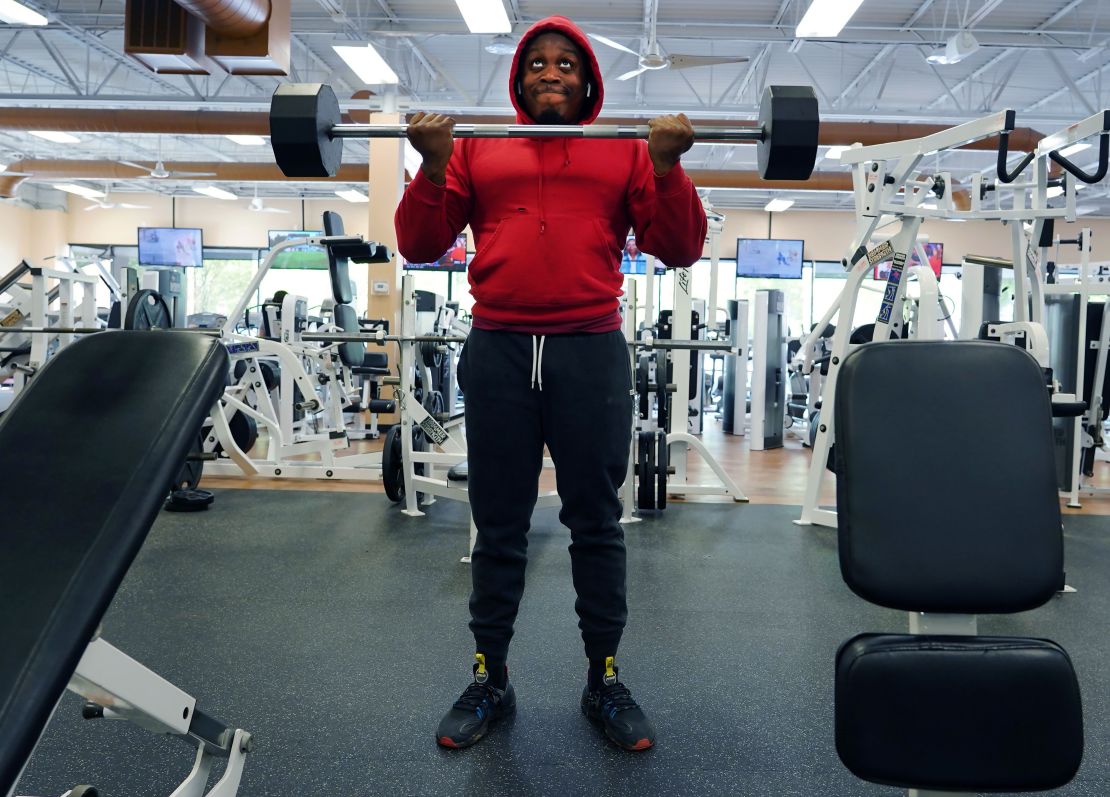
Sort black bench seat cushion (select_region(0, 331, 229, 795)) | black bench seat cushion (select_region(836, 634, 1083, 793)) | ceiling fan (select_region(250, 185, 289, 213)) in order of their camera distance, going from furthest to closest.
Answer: ceiling fan (select_region(250, 185, 289, 213))
black bench seat cushion (select_region(836, 634, 1083, 793))
black bench seat cushion (select_region(0, 331, 229, 795))

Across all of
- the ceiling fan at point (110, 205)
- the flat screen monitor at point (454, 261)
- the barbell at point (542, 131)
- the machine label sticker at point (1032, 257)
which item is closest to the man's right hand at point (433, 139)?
the barbell at point (542, 131)

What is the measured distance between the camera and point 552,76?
1486 mm

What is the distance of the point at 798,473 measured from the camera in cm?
539

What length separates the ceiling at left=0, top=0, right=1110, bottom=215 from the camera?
6.23 metres

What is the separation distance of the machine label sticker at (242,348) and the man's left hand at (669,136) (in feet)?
10.6

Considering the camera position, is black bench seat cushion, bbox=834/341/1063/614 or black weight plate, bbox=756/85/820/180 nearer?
black bench seat cushion, bbox=834/341/1063/614

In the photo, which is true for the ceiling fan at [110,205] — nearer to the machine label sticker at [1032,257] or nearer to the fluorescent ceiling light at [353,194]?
the fluorescent ceiling light at [353,194]

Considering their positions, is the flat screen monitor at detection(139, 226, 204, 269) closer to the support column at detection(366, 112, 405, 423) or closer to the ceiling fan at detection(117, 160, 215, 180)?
the ceiling fan at detection(117, 160, 215, 180)

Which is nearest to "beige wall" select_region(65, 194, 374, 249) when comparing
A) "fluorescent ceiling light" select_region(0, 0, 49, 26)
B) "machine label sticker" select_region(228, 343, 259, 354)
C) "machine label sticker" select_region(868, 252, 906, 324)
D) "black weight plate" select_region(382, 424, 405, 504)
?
"fluorescent ceiling light" select_region(0, 0, 49, 26)

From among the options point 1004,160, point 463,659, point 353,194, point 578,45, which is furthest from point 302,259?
point 578,45

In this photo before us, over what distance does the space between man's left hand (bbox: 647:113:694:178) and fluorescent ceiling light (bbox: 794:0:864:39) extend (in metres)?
4.22

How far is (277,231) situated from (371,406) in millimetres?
8516

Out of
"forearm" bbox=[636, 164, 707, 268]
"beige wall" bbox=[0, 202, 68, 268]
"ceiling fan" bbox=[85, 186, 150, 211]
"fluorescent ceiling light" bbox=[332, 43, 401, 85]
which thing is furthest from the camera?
"ceiling fan" bbox=[85, 186, 150, 211]

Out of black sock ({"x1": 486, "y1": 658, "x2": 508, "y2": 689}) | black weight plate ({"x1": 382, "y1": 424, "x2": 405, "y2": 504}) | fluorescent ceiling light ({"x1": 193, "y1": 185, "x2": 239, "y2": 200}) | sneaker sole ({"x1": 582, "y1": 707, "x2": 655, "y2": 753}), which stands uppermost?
fluorescent ceiling light ({"x1": 193, "y1": 185, "x2": 239, "y2": 200})
